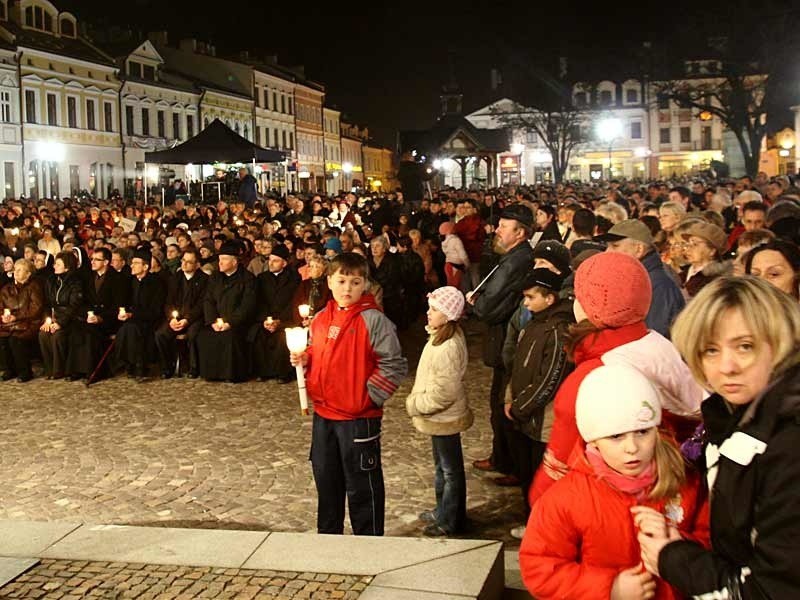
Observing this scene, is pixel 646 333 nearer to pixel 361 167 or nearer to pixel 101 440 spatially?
pixel 101 440

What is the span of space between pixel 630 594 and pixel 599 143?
94122 mm

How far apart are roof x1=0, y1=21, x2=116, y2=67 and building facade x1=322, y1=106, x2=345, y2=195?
3997cm

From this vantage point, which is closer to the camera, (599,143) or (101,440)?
(101,440)

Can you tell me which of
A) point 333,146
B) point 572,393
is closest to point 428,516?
point 572,393

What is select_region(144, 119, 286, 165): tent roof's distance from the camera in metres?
25.1

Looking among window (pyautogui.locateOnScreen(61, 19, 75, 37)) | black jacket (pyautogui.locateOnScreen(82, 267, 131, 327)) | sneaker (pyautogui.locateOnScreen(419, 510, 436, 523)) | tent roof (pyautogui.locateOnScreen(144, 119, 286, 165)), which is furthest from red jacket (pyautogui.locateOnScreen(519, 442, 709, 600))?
window (pyautogui.locateOnScreen(61, 19, 75, 37))

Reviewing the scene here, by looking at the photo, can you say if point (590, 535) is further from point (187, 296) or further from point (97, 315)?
point (97, 315)

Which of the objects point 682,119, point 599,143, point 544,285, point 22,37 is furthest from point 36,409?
point 682,119

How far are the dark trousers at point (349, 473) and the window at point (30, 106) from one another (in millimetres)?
46540

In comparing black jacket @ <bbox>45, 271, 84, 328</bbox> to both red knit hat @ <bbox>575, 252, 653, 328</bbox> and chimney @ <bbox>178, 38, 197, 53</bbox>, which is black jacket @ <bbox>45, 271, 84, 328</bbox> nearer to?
red knit hat @ <bbox>575, 252, 653, 328</bbox>

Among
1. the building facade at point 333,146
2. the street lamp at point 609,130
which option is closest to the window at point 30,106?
the building facade at point 333,146

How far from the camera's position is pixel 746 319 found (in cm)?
274

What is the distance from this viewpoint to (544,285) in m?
6.03

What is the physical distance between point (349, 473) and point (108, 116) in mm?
53826
